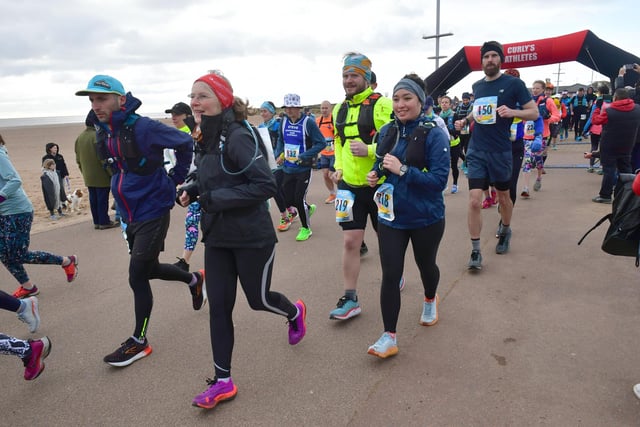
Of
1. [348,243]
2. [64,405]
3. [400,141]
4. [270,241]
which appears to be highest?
[400,141]

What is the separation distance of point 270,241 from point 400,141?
1172mm

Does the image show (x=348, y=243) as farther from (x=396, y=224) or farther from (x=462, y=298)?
(x=462, y=298)

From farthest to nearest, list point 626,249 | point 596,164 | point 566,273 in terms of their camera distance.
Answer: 1. point 596,164
2. point 566,273
3. point 626,249

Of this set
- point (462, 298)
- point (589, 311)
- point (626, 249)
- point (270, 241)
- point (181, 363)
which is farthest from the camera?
point (462, 298)

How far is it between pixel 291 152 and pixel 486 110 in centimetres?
281

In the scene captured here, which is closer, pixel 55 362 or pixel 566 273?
pixel 55 362

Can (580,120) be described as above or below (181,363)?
above

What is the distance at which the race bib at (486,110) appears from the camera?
471 cm

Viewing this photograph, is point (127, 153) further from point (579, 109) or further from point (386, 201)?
point (579, 109)

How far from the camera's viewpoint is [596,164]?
12.1 m

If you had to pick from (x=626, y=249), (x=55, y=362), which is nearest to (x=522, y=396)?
(x=626, y=249)

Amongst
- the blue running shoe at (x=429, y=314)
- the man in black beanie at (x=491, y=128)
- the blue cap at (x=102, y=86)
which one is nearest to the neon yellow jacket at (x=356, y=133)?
the blue running shoe at (x=429, y=314)

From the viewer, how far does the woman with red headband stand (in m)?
2.64

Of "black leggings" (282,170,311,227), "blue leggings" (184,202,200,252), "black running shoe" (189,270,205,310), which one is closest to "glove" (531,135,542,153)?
"black leggings" (282,170,311,227)
